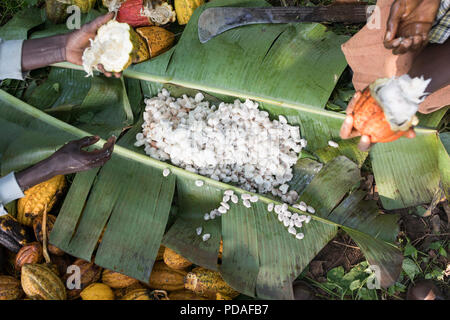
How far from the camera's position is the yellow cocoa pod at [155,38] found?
2.92 meters

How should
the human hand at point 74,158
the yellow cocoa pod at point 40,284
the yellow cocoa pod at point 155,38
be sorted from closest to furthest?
the human hand at point 74,158, the yellow cocoa pod at point 40,284, the yellow cocoa pod at point 155,38

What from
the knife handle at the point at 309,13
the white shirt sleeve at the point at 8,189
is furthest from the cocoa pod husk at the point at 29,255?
the knife handle at the point at 309,13

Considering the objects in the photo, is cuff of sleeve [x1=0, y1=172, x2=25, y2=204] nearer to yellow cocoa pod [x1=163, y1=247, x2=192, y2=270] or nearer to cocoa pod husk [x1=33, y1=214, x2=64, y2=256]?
cocoa pod husk [x1=33, y1=214, x2=64, y2=256]

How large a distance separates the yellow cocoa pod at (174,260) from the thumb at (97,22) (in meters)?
1.57

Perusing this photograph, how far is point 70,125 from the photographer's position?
271 centimetres

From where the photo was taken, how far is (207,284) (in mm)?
2553

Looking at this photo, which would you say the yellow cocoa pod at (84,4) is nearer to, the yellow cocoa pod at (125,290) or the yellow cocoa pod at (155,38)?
the yellow cocoa pod at (155,38)

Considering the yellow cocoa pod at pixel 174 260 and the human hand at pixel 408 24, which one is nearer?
the human hand at pixel 408 24

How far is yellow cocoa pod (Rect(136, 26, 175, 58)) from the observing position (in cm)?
292

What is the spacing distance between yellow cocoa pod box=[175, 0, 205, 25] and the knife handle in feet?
1.53

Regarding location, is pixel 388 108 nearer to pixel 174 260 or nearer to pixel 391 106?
pixel 391 106

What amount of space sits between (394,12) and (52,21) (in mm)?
2693

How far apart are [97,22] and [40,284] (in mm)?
1687

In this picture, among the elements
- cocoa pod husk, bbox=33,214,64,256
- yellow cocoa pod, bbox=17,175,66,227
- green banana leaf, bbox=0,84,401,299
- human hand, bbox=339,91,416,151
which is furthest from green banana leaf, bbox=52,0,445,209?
cocoa pod husk, bbox=33,214,64,256
